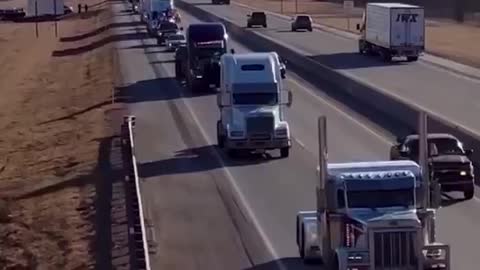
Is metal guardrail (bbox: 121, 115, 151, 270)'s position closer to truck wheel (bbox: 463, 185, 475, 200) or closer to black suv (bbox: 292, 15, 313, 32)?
truck wheel (bbox: 463, 185, 475, 200)

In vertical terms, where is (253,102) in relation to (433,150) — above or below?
above

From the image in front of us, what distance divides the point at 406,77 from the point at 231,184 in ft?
111

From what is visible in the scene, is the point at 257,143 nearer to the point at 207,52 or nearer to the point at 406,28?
the point at 207,52

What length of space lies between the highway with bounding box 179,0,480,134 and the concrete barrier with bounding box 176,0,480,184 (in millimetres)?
1075

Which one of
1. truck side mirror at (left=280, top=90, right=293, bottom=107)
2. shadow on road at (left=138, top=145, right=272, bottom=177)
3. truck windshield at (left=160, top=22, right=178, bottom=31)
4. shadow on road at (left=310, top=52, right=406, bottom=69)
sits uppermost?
truck side mirror at (left=280, top=90, right=293, bottom=107)

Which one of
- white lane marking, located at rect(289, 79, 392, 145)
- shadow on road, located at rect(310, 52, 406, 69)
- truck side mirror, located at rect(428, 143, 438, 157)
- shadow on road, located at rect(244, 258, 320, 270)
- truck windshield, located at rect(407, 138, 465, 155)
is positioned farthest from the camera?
shadow on road, located at rect(310, 52, 406, 69)

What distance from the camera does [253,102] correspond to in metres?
40.3

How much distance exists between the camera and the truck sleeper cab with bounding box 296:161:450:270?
20.8 metres

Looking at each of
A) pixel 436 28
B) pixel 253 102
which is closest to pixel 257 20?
pixel 436 28

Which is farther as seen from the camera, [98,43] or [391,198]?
[98,43]

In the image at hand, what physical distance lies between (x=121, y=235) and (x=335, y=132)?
18.9 meters

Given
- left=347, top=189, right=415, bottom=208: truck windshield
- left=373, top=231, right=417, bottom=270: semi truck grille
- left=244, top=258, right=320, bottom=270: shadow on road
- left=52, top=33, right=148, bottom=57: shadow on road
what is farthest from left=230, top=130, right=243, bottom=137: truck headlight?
left=52, top=33, right=148, bottom=57: shadow on road

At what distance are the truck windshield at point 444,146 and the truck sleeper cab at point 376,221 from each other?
432 inches

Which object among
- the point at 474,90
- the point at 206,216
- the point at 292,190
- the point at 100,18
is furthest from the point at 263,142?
the point at 100,18
